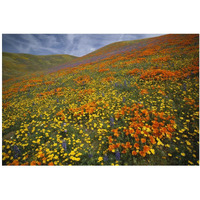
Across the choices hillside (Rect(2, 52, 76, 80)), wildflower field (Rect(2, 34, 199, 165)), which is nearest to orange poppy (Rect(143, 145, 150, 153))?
wildflower field (Rect(2, 34, 199, 165))

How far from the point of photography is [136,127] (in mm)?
2840

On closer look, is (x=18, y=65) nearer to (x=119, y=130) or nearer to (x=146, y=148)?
(x=119, y=130)

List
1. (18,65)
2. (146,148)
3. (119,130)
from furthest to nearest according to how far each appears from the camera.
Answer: (18,65) < (119,130) < (146,148)

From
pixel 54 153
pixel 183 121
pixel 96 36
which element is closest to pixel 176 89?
pixel 183 121

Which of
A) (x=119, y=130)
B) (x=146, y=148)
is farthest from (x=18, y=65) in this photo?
(x=146, y=148)

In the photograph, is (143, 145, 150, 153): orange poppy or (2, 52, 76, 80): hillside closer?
(143, 145, 150, 153): orange poppy

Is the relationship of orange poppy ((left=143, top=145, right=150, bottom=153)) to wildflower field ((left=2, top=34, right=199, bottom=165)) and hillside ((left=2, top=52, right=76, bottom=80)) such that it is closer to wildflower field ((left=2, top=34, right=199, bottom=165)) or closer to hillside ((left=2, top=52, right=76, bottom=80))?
wildflower field ((left=2, top=34, right=199, bottom=165))

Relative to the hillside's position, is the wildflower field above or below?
below

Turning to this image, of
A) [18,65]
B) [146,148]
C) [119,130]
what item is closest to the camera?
[146,148]

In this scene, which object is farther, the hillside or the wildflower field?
the hillside

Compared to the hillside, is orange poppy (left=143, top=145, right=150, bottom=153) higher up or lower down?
lower down

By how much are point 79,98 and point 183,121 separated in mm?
4183

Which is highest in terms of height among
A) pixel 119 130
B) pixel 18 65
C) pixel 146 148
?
pixel 18 65

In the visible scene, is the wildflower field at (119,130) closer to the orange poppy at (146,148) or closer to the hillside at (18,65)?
the orange poppy at (146,148)
